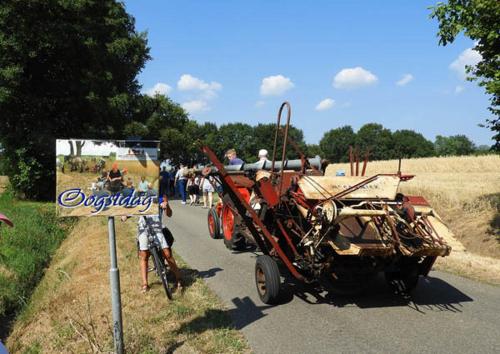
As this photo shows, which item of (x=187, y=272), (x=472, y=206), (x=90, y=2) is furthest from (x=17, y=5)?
(x=472, y=206)

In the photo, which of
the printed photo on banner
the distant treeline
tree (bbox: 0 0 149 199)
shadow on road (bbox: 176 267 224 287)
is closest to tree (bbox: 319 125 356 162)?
the distant treeline

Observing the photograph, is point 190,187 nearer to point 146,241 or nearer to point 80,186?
point 146,241

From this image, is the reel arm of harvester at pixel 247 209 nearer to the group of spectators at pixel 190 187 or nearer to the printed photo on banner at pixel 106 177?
the printed photo on banner at pixel 106 177

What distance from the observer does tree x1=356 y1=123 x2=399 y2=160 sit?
304 ft

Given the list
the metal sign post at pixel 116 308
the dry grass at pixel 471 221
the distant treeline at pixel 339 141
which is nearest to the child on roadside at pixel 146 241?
the metal sign post at pixel 116 308

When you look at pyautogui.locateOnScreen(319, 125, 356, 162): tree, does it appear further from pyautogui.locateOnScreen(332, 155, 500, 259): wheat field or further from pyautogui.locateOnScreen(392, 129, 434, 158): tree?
pyautogui.locateOnScreen(332, 155, 500, 259): wheat field

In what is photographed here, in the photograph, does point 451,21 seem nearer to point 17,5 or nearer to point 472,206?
point 472,206

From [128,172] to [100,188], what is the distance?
11.2 inches

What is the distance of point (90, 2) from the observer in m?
20.4

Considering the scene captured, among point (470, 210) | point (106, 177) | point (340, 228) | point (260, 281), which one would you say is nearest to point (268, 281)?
point (260, 281)

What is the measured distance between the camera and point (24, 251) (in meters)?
12.1

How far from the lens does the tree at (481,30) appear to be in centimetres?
761

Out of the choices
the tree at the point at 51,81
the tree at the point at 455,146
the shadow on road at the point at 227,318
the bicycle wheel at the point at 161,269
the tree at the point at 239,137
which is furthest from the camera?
the tree at the point at 455,146

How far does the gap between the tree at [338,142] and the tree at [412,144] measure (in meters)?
10.0
